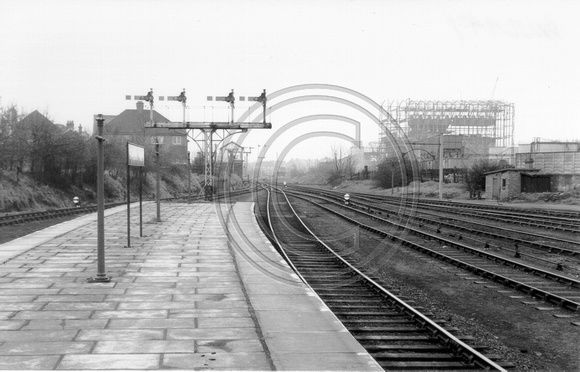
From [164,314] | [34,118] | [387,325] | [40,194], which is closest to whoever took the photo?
[164,314]

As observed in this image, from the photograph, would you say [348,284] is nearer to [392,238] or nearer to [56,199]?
[392,238]

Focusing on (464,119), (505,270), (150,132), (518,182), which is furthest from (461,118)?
(505,270)

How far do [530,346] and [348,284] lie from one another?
13.9ft

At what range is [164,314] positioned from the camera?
7449 millimetres

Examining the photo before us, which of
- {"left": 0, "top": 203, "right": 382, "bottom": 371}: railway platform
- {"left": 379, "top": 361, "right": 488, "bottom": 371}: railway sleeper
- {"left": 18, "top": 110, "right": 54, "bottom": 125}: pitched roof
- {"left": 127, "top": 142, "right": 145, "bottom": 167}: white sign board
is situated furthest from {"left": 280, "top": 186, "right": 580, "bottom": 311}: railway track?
{"left": 18, "top": 110, "right": 54, "bottom": 125}: pitched roof

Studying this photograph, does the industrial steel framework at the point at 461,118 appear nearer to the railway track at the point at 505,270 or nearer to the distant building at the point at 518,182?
the distant building at the point at 518,182

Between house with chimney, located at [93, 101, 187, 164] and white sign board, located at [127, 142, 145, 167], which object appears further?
house with chimney, located at [93, 101, 187, 164]

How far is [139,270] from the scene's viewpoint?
10.9m

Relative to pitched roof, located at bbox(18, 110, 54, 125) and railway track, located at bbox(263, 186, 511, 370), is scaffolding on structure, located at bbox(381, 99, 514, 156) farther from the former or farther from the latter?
railway track, located at bbox(263, 186, 511, 370)

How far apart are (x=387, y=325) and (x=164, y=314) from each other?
3208mm

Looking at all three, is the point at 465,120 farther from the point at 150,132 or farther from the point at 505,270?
the point at 505,270

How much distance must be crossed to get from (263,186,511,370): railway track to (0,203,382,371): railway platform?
1.85 feet

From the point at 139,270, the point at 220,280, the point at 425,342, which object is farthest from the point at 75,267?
the point at 425,342

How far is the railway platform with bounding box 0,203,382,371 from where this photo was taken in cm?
561
